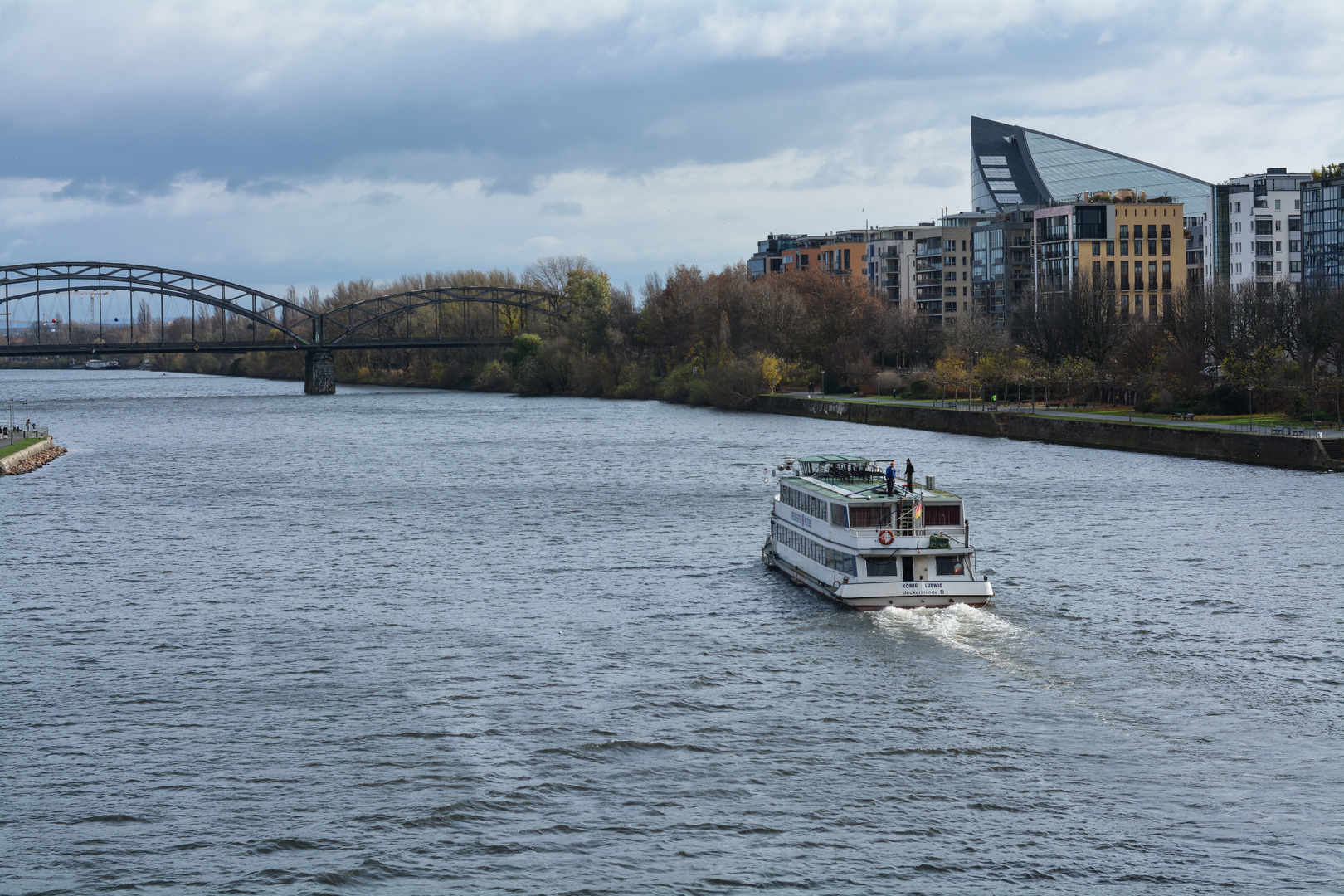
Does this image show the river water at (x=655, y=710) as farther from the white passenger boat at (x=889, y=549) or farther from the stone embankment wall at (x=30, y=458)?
the stone embankment wall at (x=30, y=458)

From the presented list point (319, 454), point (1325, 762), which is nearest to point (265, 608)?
point (1325, 762)

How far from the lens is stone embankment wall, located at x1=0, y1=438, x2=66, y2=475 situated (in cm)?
7436

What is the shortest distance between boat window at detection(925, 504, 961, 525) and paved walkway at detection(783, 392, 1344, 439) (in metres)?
36.0

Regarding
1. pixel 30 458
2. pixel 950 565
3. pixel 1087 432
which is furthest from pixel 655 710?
pixel 30 458

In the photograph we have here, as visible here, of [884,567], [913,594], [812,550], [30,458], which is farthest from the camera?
[30,458]

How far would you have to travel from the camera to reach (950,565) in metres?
35.7

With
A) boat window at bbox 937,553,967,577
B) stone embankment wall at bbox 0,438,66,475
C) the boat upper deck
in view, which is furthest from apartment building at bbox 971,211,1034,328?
boat window at bbox 937,553,967,577

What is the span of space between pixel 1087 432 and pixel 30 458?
59863 millimetres

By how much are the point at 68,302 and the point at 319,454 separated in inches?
4382

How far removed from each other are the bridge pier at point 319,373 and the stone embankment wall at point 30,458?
9259 centimetres

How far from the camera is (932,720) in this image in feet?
85.7

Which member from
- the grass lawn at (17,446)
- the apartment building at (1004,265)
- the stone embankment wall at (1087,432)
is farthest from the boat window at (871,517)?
the apartment building at (1004,265)

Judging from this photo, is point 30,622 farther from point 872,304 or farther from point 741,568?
point 872,304

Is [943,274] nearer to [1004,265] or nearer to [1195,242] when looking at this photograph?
[1004,265]
